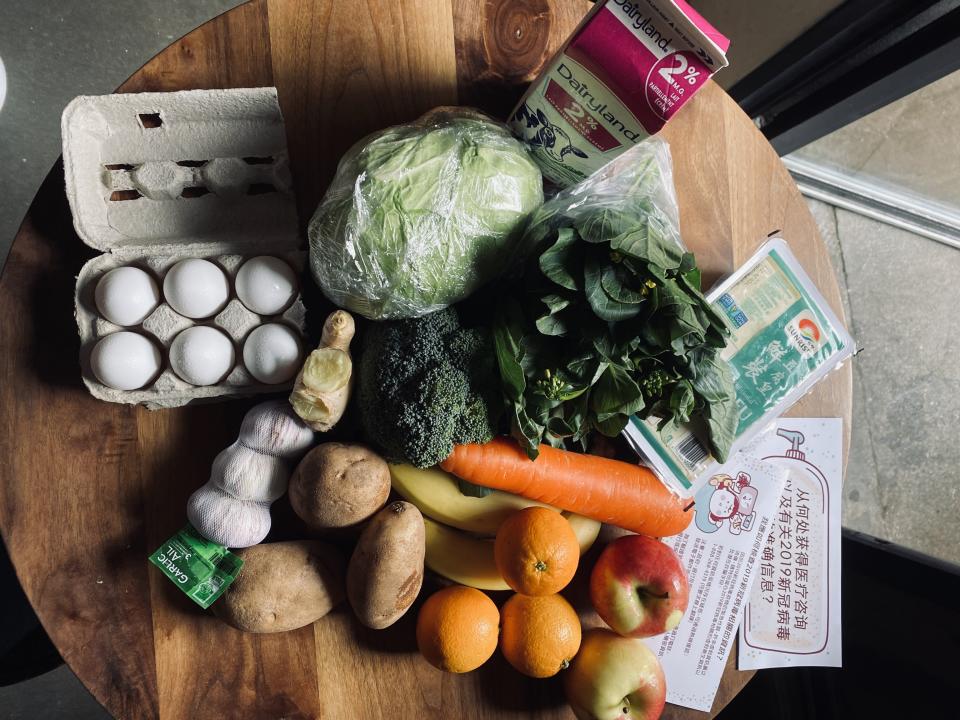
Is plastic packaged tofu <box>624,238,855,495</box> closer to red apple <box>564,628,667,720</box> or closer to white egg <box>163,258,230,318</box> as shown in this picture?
red apple <box>564,628,667,720</box>

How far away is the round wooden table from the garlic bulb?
8 centimetres

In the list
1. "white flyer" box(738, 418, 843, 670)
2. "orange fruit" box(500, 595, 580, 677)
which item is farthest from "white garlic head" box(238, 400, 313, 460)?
"white flyer" box(738, 418, 843, 670)

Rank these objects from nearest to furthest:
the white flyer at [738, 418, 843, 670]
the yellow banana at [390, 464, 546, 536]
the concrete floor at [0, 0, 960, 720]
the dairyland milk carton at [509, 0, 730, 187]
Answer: the dairyland milk carton at [509, 0, 730, 187], the yellow banana at [390, 464, 546, 536], the white flyer at [738, 418, 843, 670], the concrete floor at [0, 0, 960, 720]

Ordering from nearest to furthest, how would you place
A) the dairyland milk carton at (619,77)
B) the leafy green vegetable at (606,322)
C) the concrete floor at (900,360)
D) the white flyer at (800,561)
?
1. the dairyland milk carton at (619,77)
2. the leafy green vegetable at (606,322)
3. the white flyer at (800,561)
4. the concrete floor at (900,360)

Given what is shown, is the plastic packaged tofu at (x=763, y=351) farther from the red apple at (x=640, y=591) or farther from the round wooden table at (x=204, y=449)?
the round wooden table at (x=204, y=449)

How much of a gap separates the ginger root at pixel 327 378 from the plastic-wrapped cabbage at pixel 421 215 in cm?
4

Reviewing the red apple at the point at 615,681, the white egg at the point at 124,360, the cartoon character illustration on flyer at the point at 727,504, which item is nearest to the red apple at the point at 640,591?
the red apple at the point at 615,681

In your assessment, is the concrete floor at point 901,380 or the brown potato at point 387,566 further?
the concrete floor at point 901,380

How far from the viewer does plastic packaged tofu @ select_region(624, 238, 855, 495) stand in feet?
3.53

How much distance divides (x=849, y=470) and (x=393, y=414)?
5.24 ft

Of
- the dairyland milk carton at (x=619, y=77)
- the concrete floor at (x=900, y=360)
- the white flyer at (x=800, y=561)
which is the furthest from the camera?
the concrete floor at (x=900, y=360)

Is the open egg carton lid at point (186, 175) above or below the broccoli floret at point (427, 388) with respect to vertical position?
above

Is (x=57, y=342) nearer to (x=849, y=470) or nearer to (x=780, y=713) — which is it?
(x=780, y=713)

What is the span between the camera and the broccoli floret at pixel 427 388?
913 millimetres
